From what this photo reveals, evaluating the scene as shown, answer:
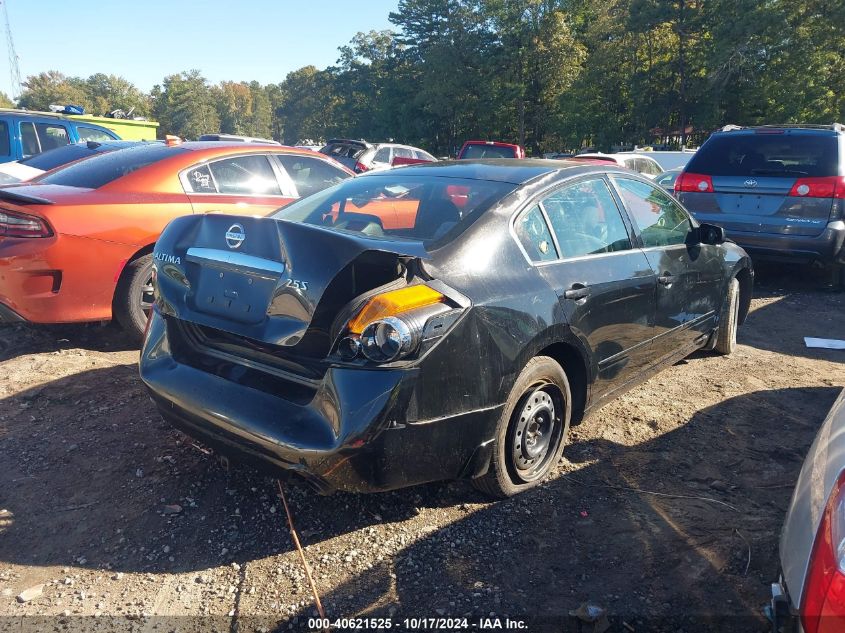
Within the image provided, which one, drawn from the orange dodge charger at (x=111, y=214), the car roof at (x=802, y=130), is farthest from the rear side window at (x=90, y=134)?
the car roof at (x=802, y=130)

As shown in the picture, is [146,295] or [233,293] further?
[146,295]

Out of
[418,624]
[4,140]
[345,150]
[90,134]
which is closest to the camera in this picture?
[418,624]

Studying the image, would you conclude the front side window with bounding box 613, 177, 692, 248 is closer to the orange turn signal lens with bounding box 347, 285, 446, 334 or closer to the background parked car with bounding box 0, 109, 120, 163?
the orange turn signal lens with bounding box 347, 285, 446, 334

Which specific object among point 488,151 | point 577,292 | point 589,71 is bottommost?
point 577,292

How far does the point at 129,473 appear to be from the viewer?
125 inches

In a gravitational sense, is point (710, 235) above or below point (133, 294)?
above

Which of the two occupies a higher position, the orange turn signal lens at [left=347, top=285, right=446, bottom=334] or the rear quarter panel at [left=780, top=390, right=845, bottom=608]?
the orange turn signal lens at [left=347, top=285, right=446, bottom=334]

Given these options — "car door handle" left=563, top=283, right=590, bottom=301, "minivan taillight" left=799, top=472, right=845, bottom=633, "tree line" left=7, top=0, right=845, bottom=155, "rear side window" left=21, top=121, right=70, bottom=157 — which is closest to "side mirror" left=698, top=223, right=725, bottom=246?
"car door handle" left=563, top=283, right=590, bottom=301

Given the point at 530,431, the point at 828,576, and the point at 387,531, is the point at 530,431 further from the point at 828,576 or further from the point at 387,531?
the point at 828,576

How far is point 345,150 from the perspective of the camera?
580 inches

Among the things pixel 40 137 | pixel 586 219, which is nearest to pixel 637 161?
pixel 40 137

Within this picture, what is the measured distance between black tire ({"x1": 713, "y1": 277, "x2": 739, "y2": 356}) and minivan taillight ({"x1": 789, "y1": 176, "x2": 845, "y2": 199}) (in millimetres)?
2473

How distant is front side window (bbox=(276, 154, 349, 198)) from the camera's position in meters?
5.97

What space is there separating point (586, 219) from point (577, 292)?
0.58 meters
